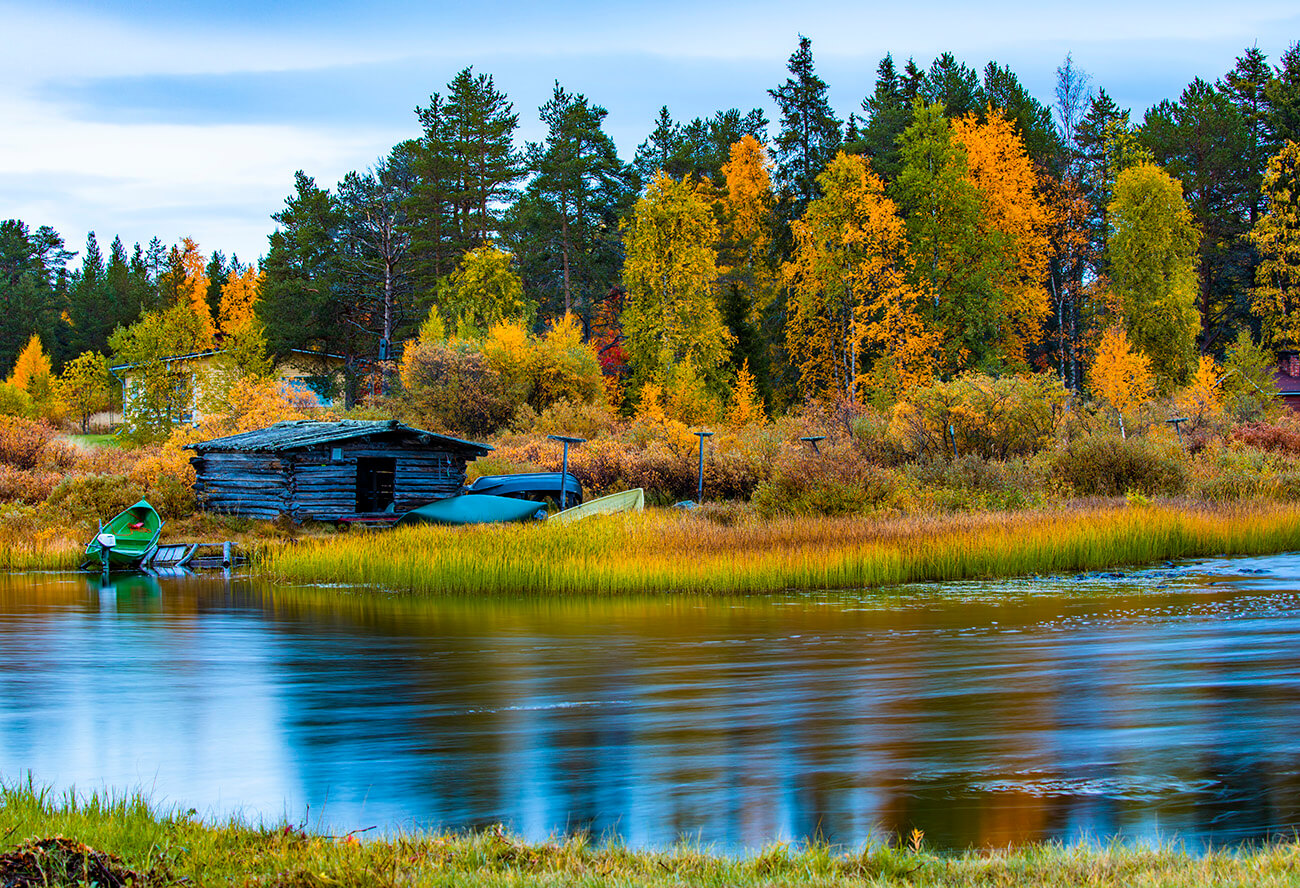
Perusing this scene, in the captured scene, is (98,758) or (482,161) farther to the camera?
(482,161)

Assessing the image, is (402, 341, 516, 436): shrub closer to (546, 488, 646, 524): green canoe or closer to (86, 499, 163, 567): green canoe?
(546, 488, 646, 524): green canoe

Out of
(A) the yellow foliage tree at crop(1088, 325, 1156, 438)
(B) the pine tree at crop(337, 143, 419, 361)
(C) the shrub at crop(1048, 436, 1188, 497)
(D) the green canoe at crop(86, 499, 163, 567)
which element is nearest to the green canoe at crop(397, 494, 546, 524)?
(D) the green canoe at crop(86, 499, 163, 567)

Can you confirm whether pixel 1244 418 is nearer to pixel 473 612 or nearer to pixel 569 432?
pixel 569 432

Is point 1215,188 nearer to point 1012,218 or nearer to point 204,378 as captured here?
point 1012,218

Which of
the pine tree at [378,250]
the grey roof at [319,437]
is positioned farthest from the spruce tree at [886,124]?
the grey roof at [319,437]

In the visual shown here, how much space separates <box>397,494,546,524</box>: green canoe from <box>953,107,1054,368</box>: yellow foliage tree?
104 ft

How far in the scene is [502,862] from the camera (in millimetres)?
6414

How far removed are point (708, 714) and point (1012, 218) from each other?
48.8m

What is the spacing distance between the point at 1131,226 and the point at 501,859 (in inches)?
2193

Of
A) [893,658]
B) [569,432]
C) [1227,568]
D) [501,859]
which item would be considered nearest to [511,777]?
[501,859]

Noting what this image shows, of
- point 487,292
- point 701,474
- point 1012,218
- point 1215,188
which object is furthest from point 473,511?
point 1215,188

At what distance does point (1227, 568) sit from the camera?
79.4 ft

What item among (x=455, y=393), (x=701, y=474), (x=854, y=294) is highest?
(x=854, y=294)

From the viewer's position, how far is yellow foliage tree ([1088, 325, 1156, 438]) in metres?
48.6
